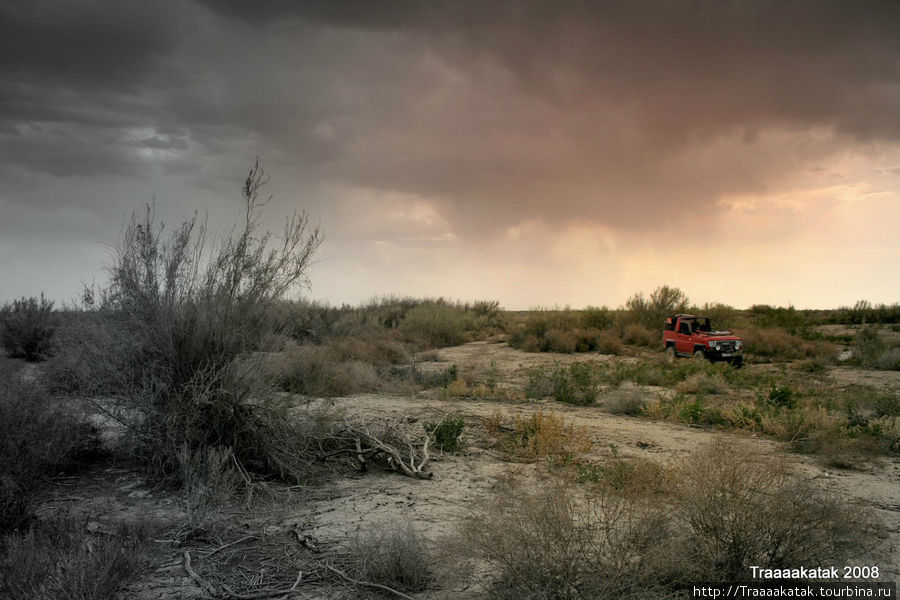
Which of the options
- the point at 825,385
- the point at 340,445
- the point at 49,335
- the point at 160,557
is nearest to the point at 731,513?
the point at 160,557

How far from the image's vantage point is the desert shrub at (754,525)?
13.4 ft

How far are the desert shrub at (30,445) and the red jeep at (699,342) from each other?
1694cm

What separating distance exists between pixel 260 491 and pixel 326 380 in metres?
6.24

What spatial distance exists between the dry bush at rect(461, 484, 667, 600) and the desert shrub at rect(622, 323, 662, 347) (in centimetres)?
2113

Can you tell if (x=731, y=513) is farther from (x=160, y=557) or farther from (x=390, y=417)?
(x=390, y=417)

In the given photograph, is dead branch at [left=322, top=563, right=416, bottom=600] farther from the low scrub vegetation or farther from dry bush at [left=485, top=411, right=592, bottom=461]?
dry bush at [left=485, top=411, right=592, bottom=461]

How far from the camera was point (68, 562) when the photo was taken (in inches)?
168

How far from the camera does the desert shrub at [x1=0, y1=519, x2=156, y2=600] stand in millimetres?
3977

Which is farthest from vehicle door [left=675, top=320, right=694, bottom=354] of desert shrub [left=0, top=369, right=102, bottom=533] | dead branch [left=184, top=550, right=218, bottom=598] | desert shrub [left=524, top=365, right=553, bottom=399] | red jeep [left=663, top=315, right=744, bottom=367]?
dead branch [left=184, top=550, right=218, bottom=598]

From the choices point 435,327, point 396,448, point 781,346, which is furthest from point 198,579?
point 435,327

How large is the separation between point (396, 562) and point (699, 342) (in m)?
16.5

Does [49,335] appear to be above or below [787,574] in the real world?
above

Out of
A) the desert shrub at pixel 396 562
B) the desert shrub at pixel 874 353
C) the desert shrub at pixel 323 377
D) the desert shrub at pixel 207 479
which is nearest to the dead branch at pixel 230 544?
the desert shrub at pixel 207 479

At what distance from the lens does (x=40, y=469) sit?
655 cm
